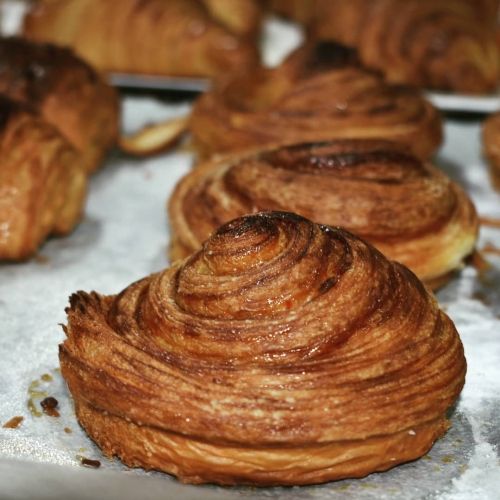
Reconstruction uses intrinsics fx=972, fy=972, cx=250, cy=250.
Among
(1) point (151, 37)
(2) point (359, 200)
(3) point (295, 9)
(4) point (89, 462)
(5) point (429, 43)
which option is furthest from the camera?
(3) point (295, 9)

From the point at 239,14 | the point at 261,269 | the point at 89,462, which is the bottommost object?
the point at 89,462

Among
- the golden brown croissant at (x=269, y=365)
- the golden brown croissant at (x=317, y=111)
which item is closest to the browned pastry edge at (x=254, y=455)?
the golden brown croissant at (x=269, y=365)

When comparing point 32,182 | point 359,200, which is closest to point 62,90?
point 32,182

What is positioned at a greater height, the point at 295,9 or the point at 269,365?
the point at 269,365

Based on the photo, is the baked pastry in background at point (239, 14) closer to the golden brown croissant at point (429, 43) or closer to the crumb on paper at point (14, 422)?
the golden brown croissant at point (429, 43)

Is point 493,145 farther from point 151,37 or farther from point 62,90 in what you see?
point 151,37

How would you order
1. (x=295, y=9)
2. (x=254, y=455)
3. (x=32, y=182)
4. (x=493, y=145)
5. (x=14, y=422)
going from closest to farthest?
(x=254, y=455) < (x=14, y=422) < (x=32, y=182) < (x=493, y=145) < (x=295, y=9)

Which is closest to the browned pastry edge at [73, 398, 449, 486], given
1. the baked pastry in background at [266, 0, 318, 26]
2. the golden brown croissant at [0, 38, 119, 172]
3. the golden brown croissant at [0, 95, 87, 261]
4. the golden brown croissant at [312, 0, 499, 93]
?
the golden brown croissant at [0, 95, 87, 261]
